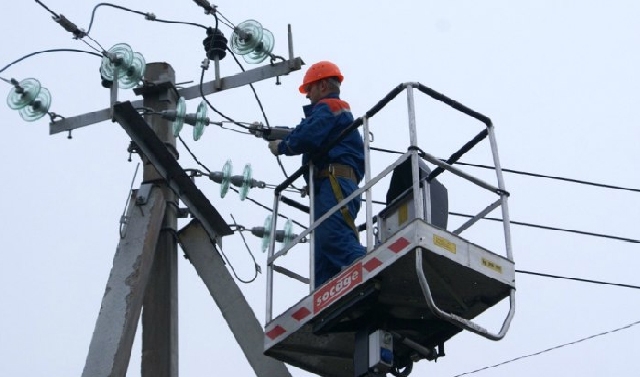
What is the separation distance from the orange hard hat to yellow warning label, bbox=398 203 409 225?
1.74m

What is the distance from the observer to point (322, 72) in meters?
12.3

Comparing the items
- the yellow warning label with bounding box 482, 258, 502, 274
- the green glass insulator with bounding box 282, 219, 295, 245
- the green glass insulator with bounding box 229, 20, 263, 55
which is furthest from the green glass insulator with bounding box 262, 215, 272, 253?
the yellow warning label with bounding box 482, 258, 502, 274

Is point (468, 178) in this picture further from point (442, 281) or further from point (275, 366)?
point (275, 366)

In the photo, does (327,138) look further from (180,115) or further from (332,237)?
(180,115)

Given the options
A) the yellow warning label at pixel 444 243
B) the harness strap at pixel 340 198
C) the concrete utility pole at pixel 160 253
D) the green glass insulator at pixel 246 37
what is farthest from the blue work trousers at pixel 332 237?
the green glass insulator at pixel 246 37

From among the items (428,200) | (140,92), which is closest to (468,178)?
(428,200)

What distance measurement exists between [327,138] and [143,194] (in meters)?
1.74

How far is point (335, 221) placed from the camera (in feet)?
37.7

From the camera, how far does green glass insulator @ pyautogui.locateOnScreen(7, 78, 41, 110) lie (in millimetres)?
13266

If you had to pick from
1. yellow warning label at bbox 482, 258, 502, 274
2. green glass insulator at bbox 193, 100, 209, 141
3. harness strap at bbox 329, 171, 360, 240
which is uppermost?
green glass insulator at bbox 193, 100, 209, 141

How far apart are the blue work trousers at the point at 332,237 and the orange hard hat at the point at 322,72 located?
0.98m

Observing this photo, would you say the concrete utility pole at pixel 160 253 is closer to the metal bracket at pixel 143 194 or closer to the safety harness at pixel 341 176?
the metal bracket at pixel 143 194

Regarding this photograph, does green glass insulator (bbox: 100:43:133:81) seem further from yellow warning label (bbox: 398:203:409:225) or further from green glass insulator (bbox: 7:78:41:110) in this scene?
yellow warning label (bbox: 398:203:409:225)

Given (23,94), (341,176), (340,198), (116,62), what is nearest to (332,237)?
(340,198)
